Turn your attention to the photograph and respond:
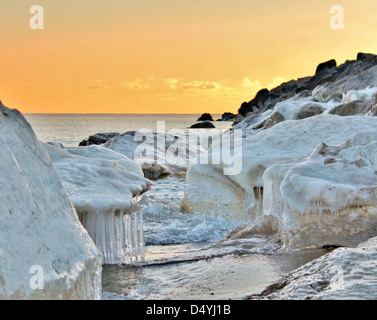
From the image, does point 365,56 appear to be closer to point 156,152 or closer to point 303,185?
point 156,152

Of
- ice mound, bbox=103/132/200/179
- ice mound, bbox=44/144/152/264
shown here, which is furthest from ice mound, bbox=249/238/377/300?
ice mound, bbox=103/132/200/179

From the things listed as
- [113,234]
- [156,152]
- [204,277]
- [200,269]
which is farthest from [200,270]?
[156,152]

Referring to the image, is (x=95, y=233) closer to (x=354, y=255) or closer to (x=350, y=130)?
(x=354, y=255)

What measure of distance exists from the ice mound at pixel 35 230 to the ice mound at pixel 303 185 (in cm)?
311

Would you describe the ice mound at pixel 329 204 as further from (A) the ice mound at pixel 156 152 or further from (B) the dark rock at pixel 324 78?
(B) the dark rock at pixel 324 78

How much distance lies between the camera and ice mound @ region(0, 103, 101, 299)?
8.49 feet

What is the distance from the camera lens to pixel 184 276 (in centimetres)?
503

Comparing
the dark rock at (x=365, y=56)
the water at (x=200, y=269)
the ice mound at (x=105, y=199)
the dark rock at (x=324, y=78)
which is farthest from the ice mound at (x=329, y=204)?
the dark rock at (x=365, y=56)

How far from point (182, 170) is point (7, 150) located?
13949mm

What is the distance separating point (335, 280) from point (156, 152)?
1559 centimetres

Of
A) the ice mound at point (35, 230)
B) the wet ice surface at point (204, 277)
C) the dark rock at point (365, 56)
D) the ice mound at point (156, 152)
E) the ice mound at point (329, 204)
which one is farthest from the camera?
the dark rock at point (365, 56)

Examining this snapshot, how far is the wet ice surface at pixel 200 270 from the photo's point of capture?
175 inches

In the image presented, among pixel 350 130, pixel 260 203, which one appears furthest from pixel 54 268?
pixel 350 130
